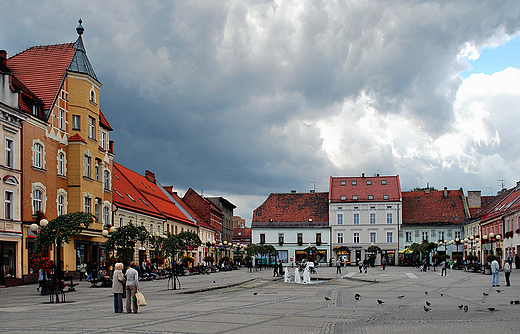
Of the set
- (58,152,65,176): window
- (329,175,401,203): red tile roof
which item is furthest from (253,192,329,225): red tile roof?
(58,152,65,176): window

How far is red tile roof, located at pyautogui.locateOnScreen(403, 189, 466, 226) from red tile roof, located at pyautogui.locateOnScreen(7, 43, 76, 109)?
203 ft

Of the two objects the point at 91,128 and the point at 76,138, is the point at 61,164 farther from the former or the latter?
the point at 91,128

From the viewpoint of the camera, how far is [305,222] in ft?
295

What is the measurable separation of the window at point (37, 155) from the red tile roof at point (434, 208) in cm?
6383

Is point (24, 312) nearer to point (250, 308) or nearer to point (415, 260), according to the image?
point (250, 308)

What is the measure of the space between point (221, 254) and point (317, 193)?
19073 mm

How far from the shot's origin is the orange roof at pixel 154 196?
201 ft

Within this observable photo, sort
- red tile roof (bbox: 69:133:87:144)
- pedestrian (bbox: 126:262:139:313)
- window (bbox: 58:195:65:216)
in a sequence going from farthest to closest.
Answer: red tile roof (bbox: 69:133:87:144) → window (bbox: 58:195:65:216) → pedestrian (bbox: 126:262:139:313)

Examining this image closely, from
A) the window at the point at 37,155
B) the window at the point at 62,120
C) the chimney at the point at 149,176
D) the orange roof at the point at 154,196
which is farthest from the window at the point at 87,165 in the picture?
the chimney at the point at 149,176

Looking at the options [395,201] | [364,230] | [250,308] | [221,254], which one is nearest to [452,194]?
[395,201]

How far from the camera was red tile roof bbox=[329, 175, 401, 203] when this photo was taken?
292ft

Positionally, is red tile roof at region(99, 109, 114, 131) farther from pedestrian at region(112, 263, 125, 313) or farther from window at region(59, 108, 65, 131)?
pedestrian at region(112, 263, 125, 313)

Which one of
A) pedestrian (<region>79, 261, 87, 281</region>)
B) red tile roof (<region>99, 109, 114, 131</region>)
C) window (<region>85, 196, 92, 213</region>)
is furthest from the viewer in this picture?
red tile roof (<region>99, 109, 114, 131</region>)

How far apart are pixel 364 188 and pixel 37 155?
208 ft
